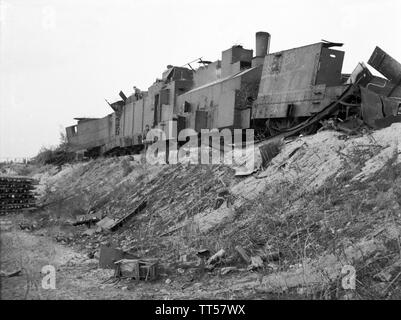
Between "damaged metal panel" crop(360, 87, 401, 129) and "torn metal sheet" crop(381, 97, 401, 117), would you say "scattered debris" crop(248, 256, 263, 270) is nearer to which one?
"damaged metal panel" crop(360, 87, 401, 129)

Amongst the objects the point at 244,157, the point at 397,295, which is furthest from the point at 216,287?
the point at 244,157

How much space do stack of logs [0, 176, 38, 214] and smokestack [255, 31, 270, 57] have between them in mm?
9333

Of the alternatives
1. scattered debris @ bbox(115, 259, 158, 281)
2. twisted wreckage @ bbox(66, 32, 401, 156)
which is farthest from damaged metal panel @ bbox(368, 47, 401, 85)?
scattered debris @ bbox(115, 259, 158, 281)

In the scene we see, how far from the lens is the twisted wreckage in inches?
498

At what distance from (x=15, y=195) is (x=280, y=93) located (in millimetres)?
9436

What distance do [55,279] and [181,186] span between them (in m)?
5.74

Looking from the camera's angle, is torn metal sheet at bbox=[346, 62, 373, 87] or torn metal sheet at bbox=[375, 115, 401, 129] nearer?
torn metal sheet at bbox=[375, 115, 401, 129]

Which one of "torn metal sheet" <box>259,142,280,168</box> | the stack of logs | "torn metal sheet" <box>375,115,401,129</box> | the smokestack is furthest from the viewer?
the smokestack

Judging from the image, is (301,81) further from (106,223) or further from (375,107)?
(106,223)

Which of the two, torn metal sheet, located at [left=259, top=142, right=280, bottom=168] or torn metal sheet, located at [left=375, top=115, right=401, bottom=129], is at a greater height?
torn metal sheet, located at [left=375, top=115, right=401, bottom=129]

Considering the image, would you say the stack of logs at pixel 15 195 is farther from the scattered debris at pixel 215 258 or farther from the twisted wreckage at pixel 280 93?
the scattered debris at pixel 215 258

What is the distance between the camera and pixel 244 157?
12.8m

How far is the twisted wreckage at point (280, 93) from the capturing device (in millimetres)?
12648
